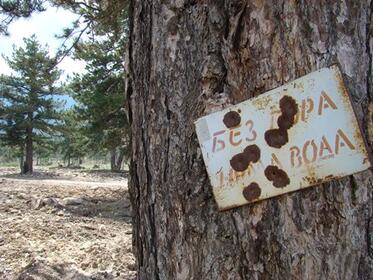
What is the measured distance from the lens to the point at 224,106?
86 centimetres

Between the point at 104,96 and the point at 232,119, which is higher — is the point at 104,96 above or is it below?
above

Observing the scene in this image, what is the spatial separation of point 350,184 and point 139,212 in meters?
0.45

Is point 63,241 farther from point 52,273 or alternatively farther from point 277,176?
point 277,176

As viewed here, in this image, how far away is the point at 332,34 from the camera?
0.80m

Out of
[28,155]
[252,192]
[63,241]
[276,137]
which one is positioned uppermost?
[28,155]

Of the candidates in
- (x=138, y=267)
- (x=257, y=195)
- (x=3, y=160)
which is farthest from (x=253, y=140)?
(x=3, y=160)

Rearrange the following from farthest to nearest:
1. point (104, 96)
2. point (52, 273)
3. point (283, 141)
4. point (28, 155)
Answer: point (28, 155)
point (104, 96)
point (52, 273)
point (283, 141)

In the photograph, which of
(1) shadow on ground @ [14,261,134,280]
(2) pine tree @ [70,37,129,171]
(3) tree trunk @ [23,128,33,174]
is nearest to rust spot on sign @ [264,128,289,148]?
(1) shadow on ground @ [14,261,134,280]

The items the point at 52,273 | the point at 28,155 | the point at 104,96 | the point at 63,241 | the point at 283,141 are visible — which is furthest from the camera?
the point at 28,155

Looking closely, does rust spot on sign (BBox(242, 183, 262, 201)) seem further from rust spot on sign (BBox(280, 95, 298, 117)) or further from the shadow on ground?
the shadow on ground

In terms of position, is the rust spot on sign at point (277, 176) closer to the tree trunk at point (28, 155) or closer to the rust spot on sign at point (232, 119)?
the rust spot on sign at point (232, 119)

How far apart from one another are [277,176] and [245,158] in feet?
0.22

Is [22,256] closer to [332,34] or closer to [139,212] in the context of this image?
[139,212]

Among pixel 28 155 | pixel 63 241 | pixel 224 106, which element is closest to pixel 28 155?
pixel 28 155
